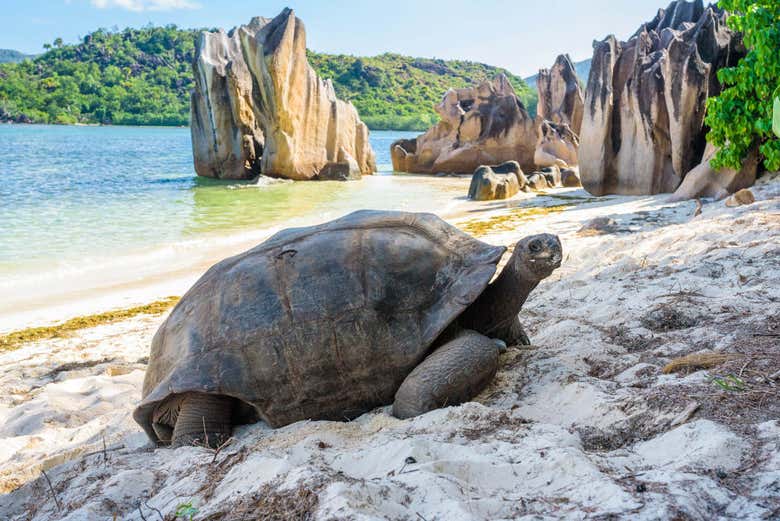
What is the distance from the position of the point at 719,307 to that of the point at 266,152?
2174 cm

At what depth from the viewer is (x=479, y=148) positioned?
24.8 metres

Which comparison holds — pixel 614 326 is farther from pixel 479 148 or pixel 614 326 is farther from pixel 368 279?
pixel 479 148

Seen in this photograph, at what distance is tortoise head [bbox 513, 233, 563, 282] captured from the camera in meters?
3.04

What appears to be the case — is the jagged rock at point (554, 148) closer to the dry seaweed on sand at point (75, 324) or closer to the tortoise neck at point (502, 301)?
the dry seaweed on sand at point (75, 324)

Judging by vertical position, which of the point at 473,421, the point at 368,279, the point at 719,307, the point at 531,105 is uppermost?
the point at 531,105

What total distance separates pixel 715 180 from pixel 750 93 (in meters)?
1.64

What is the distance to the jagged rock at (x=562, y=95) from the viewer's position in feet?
A: 91.4

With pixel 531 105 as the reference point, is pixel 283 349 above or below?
below

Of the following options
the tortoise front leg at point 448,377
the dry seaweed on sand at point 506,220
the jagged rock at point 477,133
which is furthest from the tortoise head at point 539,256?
the jagged rock at point 477,133

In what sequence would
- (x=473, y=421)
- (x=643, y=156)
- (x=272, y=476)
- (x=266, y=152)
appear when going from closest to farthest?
(x=272, y=476) < (x=473, y=421) < (x=643, y=156) < (x=266, y=152)

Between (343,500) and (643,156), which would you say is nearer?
(343,500)

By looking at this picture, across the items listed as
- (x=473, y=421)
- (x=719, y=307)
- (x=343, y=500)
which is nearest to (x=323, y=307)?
(x=473, y=421)

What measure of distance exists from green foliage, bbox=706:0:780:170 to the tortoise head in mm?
4300

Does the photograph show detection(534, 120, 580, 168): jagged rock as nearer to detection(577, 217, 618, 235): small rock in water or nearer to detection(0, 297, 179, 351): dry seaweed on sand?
detection(577, 217, 618, 235): small rock in water
